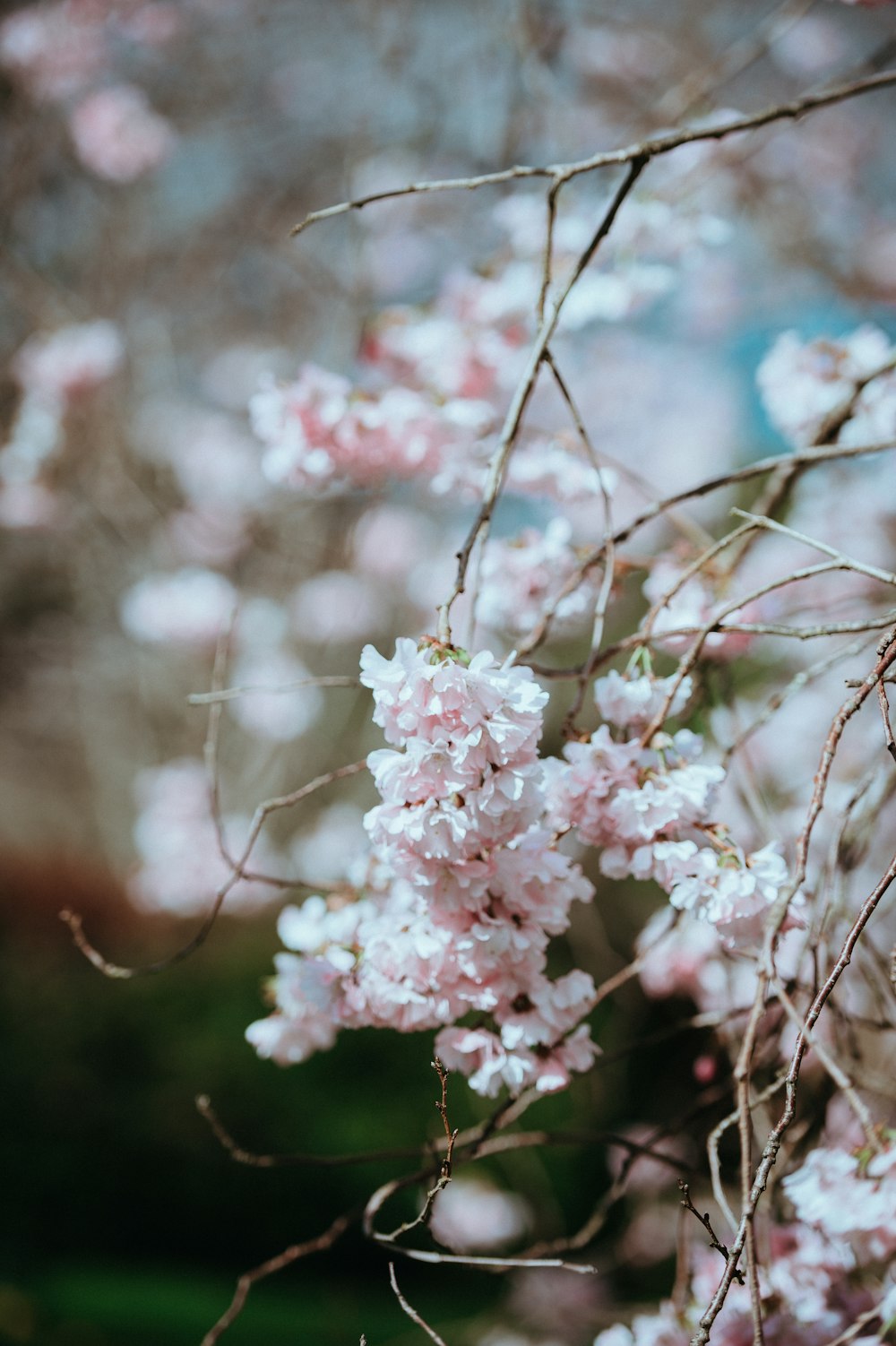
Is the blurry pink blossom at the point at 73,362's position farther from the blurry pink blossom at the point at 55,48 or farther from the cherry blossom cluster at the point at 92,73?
the blurry pink blossom at the point at 55,48

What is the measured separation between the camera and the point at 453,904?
80 cm

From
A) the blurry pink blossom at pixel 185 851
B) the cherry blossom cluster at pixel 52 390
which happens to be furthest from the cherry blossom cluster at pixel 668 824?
the cherry blossom cluster at pixel 52 390

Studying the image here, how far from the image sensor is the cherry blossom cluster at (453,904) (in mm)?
722

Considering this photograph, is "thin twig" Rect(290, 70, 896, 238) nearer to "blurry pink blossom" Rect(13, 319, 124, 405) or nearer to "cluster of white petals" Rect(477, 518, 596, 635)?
"cluster of white petals" Rect(477, 518, 596, 635)

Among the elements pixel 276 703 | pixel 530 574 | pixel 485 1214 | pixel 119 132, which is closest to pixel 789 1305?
pixel 530 574

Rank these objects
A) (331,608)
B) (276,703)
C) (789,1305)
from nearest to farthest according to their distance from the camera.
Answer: (789,1305) < (276,703) < (331,608)

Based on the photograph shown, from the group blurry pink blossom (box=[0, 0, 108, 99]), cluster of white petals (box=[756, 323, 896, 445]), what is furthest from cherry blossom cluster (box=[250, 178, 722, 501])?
blurry pink blossom (box=[0, 0, 108, 99])

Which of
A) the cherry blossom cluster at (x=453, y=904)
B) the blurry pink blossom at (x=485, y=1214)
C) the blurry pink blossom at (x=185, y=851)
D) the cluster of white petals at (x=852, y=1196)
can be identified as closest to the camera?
the cherry blossom cluster at (x=453, y=904)

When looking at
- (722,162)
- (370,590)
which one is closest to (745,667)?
(370,590)

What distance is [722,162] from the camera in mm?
1771

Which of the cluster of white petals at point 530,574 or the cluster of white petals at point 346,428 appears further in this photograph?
the cluster of white petals at point 346,428

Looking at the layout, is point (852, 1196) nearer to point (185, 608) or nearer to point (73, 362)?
point (185, 608)

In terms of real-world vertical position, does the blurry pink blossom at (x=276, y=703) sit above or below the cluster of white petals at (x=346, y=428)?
above

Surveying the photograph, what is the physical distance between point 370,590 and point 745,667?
156 centimetres
